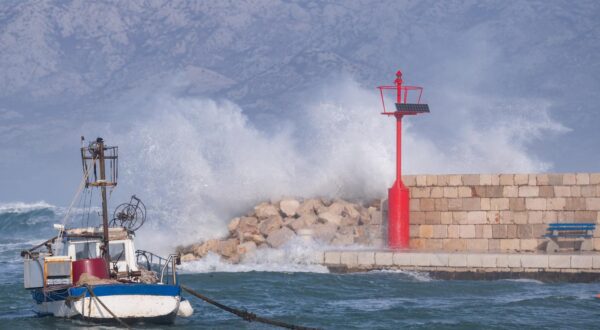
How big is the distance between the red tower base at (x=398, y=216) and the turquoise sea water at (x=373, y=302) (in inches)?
49.3

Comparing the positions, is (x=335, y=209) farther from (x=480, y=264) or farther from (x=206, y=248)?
(x=480, y=264)

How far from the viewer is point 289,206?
23469 millimetres

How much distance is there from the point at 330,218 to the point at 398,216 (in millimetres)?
2478

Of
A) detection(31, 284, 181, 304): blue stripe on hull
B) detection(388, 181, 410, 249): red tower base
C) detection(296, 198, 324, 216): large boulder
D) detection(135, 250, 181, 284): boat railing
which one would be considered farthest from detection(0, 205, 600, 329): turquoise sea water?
detection(296, 198, 324, 216): large boulder

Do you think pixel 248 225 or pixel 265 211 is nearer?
pixel 248 225

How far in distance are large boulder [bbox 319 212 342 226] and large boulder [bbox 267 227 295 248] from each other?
774 mm

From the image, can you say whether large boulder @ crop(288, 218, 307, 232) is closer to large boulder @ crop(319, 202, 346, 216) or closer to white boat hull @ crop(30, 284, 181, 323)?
large boulder @ crop(319, 202, 346, 216)

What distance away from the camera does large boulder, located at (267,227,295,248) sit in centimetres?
2205

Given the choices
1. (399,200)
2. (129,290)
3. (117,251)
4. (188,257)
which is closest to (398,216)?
(399,200)

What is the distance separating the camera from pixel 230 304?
17.1 metres

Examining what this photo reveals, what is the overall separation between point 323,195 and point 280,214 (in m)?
1.39

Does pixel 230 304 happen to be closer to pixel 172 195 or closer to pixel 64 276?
pixel 64 276

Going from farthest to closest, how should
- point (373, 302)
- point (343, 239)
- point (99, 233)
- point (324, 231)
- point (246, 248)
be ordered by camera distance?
point (246, 248), point (324, 231), point (343, 239), point (373, 302), point (99, 233)

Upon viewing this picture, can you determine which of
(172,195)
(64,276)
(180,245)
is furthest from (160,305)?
(172,195)
